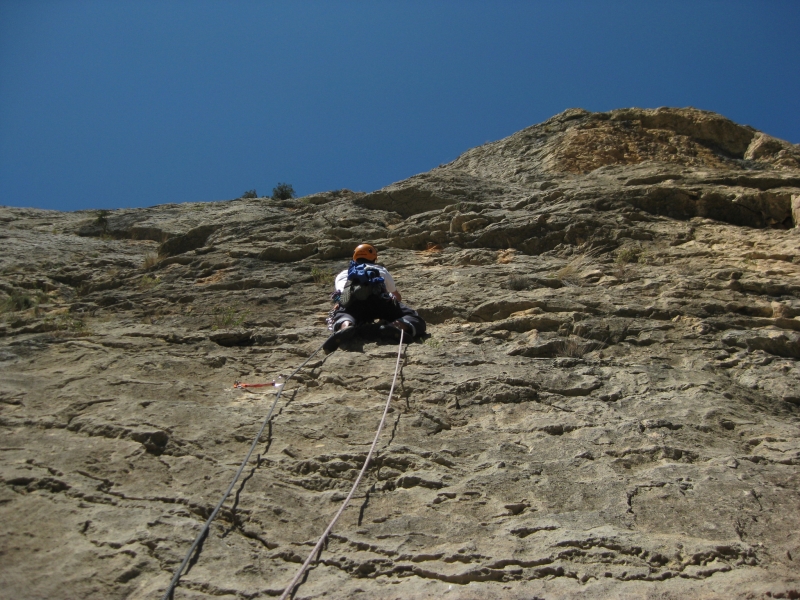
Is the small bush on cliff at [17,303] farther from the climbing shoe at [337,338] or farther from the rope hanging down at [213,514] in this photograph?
the rope hanging down at [213,514]

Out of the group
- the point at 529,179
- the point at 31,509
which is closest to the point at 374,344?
the point at 31,509

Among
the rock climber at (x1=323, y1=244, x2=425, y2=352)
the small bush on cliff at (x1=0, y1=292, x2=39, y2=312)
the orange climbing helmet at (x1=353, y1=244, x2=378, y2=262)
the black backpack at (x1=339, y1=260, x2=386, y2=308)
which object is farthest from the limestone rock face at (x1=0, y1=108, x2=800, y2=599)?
the orange climbing helmet at (x1=353, y1=244, x2=378, y2=262)

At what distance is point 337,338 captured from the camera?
599 centimetres

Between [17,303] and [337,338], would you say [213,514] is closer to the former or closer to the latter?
[337,338]

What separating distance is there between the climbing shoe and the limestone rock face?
0.14 metres

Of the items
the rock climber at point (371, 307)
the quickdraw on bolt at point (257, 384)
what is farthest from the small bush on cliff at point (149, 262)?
the quickdraw on bolt at point (257, 384)

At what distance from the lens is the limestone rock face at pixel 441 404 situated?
3340 mm

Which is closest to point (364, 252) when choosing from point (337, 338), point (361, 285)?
point (361, 285)

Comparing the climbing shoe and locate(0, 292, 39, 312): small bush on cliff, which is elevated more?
locate(0, 292, 39, 312): small bush on cliff

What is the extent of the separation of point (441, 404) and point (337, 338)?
140 cm

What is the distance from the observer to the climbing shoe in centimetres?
592

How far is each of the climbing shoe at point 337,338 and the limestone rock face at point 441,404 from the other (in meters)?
0.14

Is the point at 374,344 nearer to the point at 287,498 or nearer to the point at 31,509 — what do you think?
the point at 287,498

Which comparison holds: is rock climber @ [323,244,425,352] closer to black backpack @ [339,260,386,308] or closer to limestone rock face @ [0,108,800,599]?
black backpack @ [339,260,386,308]
